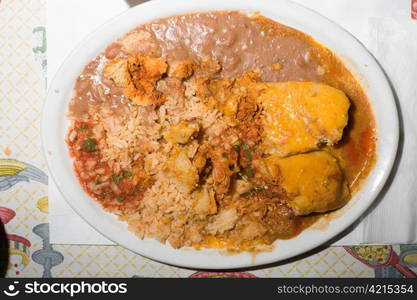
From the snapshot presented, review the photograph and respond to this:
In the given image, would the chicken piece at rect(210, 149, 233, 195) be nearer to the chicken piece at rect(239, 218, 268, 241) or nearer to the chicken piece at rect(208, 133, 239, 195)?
the chicken piece at rect(208, 133, 239, 195)

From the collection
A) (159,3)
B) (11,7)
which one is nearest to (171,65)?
(159,3)

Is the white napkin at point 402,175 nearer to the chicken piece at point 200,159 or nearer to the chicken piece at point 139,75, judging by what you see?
the chicken piece at point 200,159

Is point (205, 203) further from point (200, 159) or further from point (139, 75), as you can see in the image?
point (139, 75)

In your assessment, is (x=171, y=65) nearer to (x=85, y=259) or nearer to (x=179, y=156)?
(x=179, y=156)

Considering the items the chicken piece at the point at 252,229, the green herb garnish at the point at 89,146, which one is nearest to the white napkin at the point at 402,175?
the chicken piece at the point at 252,229

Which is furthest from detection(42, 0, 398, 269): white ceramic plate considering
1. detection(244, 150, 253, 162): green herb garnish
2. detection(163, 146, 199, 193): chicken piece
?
detection(244, 150, 253, 162): green herb garnish

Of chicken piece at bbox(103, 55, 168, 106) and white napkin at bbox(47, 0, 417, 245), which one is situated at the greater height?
white napkin at bbox(47, 0, 417, 245)
